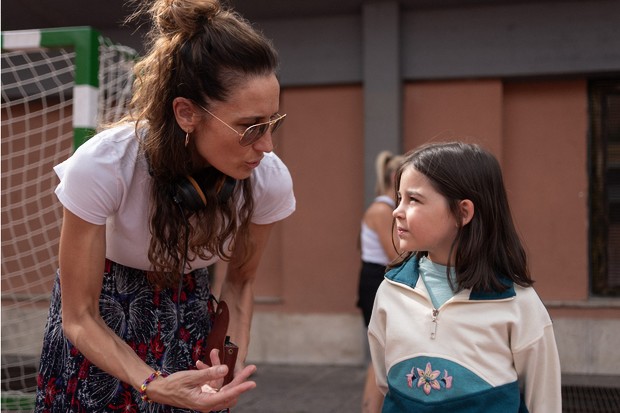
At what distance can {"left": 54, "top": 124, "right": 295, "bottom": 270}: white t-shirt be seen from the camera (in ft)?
5.97

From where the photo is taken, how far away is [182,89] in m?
1.86

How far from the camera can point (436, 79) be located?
275 inches

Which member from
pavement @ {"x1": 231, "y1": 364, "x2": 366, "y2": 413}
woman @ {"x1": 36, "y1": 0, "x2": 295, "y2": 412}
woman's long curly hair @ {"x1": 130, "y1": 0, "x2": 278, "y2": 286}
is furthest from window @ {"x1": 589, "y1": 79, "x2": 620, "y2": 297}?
woman's long curly hair @ {"x1": 130, "y1": 0, "x2": 278, "y2": 286}

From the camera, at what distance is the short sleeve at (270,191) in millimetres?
2158

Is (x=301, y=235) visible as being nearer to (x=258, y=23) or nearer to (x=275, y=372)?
(x=275, y=372)

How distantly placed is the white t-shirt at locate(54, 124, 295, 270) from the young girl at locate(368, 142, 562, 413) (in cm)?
46

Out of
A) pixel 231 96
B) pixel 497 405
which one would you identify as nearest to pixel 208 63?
pixel 231 96

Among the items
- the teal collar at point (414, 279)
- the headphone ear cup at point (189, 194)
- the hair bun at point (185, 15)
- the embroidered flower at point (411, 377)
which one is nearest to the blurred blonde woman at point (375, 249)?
the teal collar at point (414, 279)

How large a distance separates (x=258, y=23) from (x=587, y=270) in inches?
143

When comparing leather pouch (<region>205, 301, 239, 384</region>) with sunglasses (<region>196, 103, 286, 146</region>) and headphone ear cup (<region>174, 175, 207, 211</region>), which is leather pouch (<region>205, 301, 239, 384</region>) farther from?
sunglasses (<region>196, 103, 286, 146</region>)

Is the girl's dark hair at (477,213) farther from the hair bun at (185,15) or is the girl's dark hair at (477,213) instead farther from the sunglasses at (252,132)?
the hair bun at (185,15)

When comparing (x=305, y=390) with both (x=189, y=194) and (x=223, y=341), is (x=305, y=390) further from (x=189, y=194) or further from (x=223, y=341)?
(x=189, y=194)

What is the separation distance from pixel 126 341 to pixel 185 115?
0.60 m

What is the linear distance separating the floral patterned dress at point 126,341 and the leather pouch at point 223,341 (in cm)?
5
